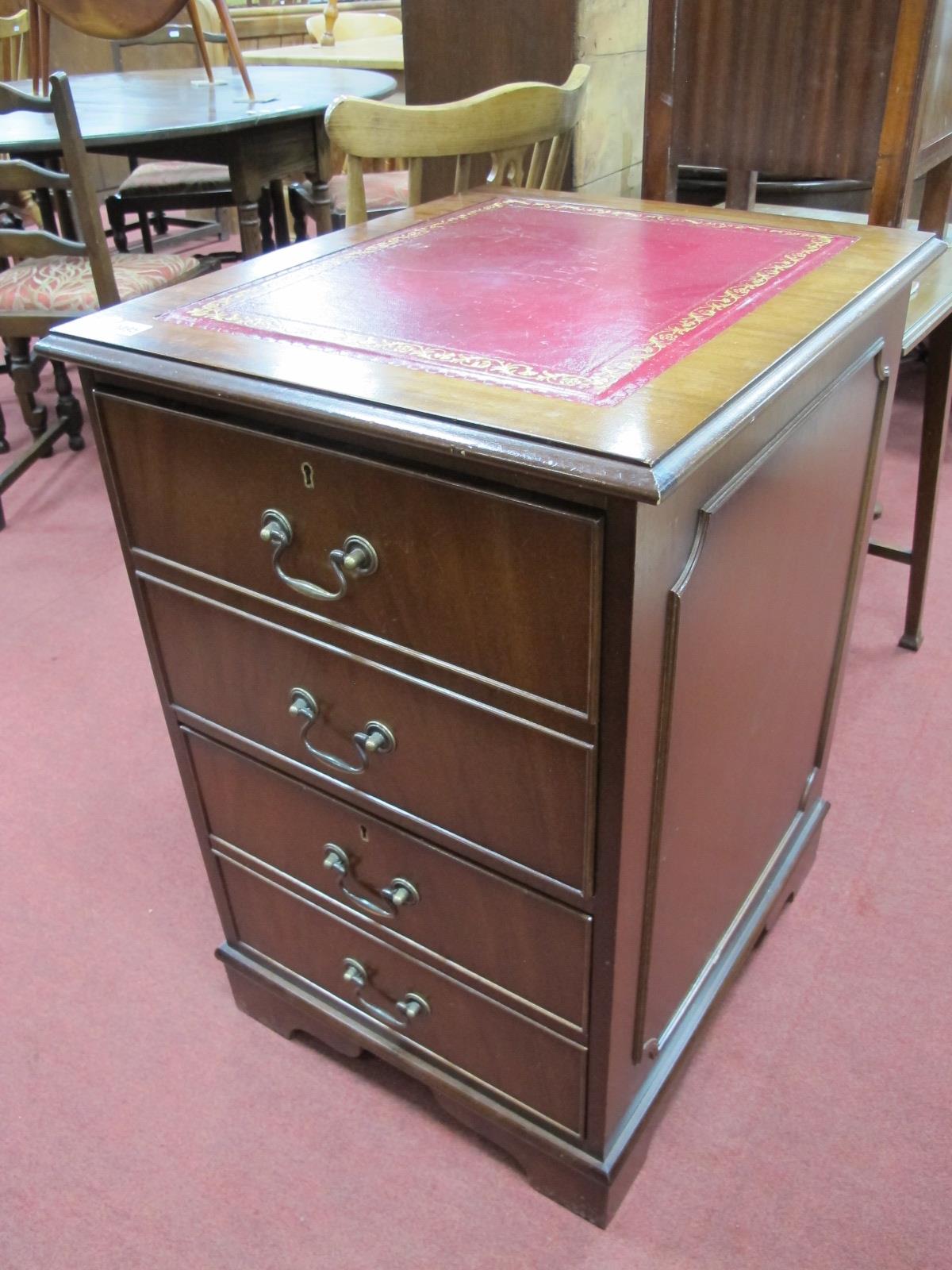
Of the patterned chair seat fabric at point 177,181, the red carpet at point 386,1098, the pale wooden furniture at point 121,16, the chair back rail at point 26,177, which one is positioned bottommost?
the red carpet at point 386,1098

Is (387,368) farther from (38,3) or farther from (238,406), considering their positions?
(38,3)

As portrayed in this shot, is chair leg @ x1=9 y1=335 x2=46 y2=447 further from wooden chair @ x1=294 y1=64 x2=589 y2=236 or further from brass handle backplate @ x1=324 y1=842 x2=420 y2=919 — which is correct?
brass handle backplate @ x1=324 y1=842 x2=420 y2=919

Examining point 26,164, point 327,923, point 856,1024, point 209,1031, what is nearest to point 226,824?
point 327,923

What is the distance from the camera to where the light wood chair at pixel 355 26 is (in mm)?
4500

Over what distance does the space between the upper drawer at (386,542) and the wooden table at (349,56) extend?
3232mm

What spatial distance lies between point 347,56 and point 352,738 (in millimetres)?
3750

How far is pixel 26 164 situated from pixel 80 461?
3.37 ft

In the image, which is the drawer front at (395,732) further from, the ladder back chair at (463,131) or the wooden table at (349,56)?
the wooden table at (349,56)

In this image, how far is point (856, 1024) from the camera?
1318 millimetres

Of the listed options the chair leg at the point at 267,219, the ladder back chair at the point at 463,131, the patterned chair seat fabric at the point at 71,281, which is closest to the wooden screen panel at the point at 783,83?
the ladder back chair at the point at 463,131

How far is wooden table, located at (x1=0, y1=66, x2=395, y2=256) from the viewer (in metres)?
2.15

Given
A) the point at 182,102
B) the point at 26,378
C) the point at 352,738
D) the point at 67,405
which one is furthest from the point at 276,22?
the point at 352,738

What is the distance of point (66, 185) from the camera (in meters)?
2.05

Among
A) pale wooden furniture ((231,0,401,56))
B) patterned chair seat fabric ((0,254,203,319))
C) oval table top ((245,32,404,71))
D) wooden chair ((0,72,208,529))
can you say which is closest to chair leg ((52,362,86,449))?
wooden chair ((0,72,208,529))
